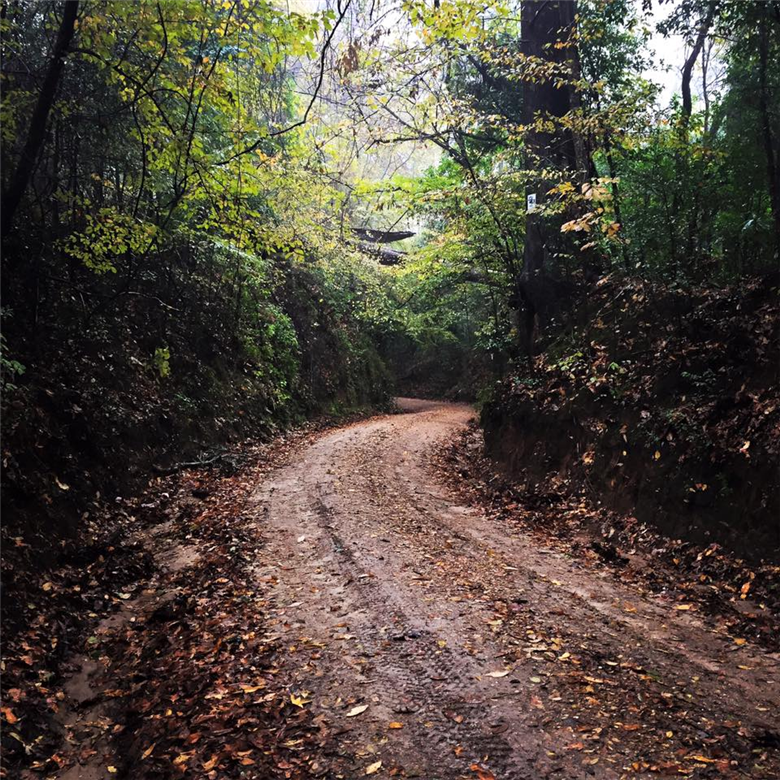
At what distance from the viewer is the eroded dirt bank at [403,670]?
117 inches

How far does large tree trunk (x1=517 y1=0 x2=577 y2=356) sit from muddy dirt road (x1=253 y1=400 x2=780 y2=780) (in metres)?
6.16

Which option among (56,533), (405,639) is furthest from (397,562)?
(56,533)

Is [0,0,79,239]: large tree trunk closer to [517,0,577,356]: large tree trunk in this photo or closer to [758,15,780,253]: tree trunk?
[517,0,577,356]: large tree trunk

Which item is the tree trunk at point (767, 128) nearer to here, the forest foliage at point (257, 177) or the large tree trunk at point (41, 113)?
the forest foliage at point (257, 177)

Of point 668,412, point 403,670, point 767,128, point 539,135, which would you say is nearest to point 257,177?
point 539,135

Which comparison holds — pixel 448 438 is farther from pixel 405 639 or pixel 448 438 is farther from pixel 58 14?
pixel 58 14

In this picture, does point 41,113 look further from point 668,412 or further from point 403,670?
point 668,412

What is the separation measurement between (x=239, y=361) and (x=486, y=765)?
11.9 m

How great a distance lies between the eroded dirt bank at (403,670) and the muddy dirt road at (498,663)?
16 millimetres

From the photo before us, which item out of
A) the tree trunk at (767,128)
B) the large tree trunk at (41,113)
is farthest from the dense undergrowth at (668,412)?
the large tree trunk at (41,113)

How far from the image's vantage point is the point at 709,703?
3.32 metres

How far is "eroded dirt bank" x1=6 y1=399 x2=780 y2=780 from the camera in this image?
297 cm

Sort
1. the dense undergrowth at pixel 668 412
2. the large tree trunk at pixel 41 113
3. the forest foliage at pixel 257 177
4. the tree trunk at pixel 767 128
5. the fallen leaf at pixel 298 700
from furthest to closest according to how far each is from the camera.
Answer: the tree trunk at pixel 767 128, the forest foliage at pixel 257 177, the large tree trunk at pixel 41 113, the dense undergrowth at pixel 668 412, the fallen leaf at pixel 298 700

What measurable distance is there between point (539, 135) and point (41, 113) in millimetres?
8738
